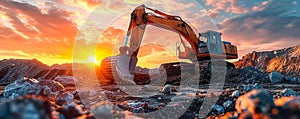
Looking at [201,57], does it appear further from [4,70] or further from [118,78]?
[4,70]

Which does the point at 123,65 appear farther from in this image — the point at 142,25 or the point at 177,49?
the point at 177,49

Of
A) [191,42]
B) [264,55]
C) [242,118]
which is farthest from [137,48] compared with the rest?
[264,55]

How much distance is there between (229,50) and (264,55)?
3018 centimetres

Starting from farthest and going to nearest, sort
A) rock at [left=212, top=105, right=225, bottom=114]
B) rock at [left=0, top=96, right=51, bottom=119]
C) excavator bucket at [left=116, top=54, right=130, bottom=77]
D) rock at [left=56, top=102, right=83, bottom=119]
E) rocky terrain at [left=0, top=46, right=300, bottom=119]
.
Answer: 1. excavator bucket at [left=116, top=54, right=130, bottom=77]
2. rock at [left=212, top=105, right=225, bottom=114]
3. rock at [left=56, top=102, right=83, bottom=119]
4. rocky terrain at [left=0, top=46, right=300, bottom=119]
5. rock at [left=0, top=96, right=51, bottom=119]

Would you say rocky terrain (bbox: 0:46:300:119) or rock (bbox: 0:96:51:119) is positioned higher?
rock (bbox: 0:96:51:119)

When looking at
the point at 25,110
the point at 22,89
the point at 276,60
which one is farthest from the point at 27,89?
the point at 276,60

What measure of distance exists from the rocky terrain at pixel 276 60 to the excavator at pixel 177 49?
18464mm

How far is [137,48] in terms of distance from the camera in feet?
41.0

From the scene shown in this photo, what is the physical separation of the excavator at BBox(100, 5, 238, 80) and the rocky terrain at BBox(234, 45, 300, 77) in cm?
1846

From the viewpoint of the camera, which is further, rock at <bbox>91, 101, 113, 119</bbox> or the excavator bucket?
the excavator bucket

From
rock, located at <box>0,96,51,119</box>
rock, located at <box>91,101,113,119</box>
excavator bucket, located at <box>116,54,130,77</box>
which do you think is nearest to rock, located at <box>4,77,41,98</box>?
rock, located at <box>91,101,113,119</box>

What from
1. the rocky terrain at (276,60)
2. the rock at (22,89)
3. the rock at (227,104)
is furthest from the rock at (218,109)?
the rocky terrain at (276,60)

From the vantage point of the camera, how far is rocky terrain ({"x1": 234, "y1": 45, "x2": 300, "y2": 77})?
33.4 meters

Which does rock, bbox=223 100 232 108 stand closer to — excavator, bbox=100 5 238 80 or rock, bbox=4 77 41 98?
rock, bbox=4 77 41 98
